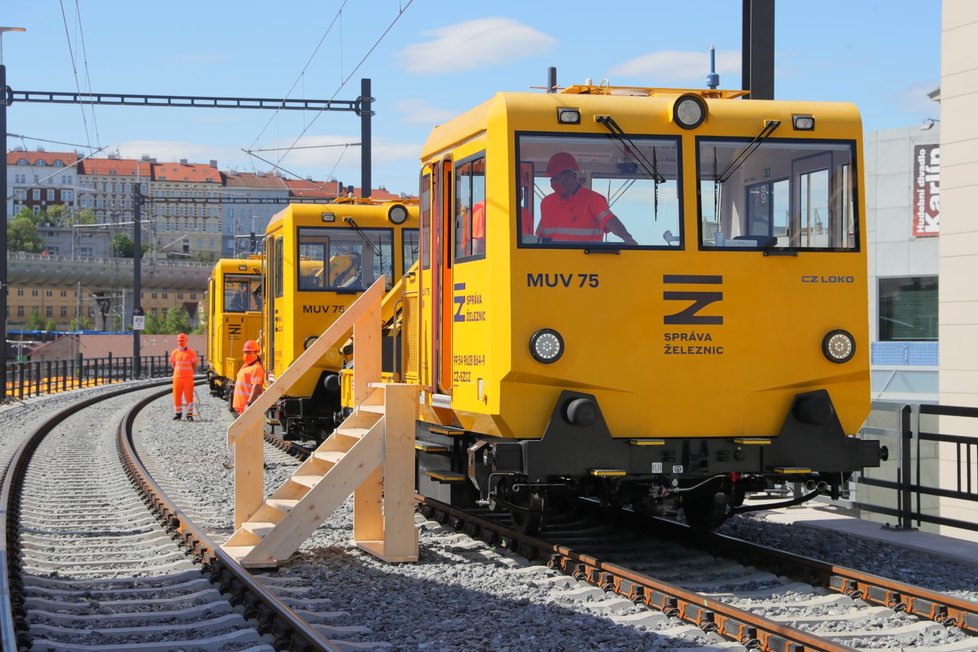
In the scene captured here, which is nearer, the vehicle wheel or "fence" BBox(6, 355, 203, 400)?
the vehicle wheel

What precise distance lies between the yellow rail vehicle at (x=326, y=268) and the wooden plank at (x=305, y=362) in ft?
17.8

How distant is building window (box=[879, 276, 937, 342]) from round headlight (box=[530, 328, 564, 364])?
1289 inches

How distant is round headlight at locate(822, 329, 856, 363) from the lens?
9.02 metres

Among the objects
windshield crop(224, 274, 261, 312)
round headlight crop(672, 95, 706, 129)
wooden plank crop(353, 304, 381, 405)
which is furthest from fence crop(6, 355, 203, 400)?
round headlight crop(672, 95, 706, 129)

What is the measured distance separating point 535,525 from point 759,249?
264 cm

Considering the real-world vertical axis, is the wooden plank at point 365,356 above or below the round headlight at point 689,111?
below

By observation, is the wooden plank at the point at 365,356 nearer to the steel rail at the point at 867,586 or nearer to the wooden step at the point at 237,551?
the wooden step at the point at 237,551

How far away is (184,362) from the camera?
24250 mm

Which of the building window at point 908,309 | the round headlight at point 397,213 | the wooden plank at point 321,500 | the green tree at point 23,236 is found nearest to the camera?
the wooden plank at point 321,500

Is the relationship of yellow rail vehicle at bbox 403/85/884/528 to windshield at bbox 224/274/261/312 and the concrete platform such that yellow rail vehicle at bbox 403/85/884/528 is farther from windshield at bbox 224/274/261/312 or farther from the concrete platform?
windshield at bbox 224/274/261/312

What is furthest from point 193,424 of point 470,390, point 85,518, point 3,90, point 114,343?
point 114,343

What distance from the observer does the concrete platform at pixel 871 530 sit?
9.55 m

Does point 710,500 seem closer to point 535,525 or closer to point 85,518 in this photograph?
point 535,525

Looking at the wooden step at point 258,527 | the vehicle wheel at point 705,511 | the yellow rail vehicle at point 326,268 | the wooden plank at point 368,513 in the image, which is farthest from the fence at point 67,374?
the vehicle wheel at point 705,511
